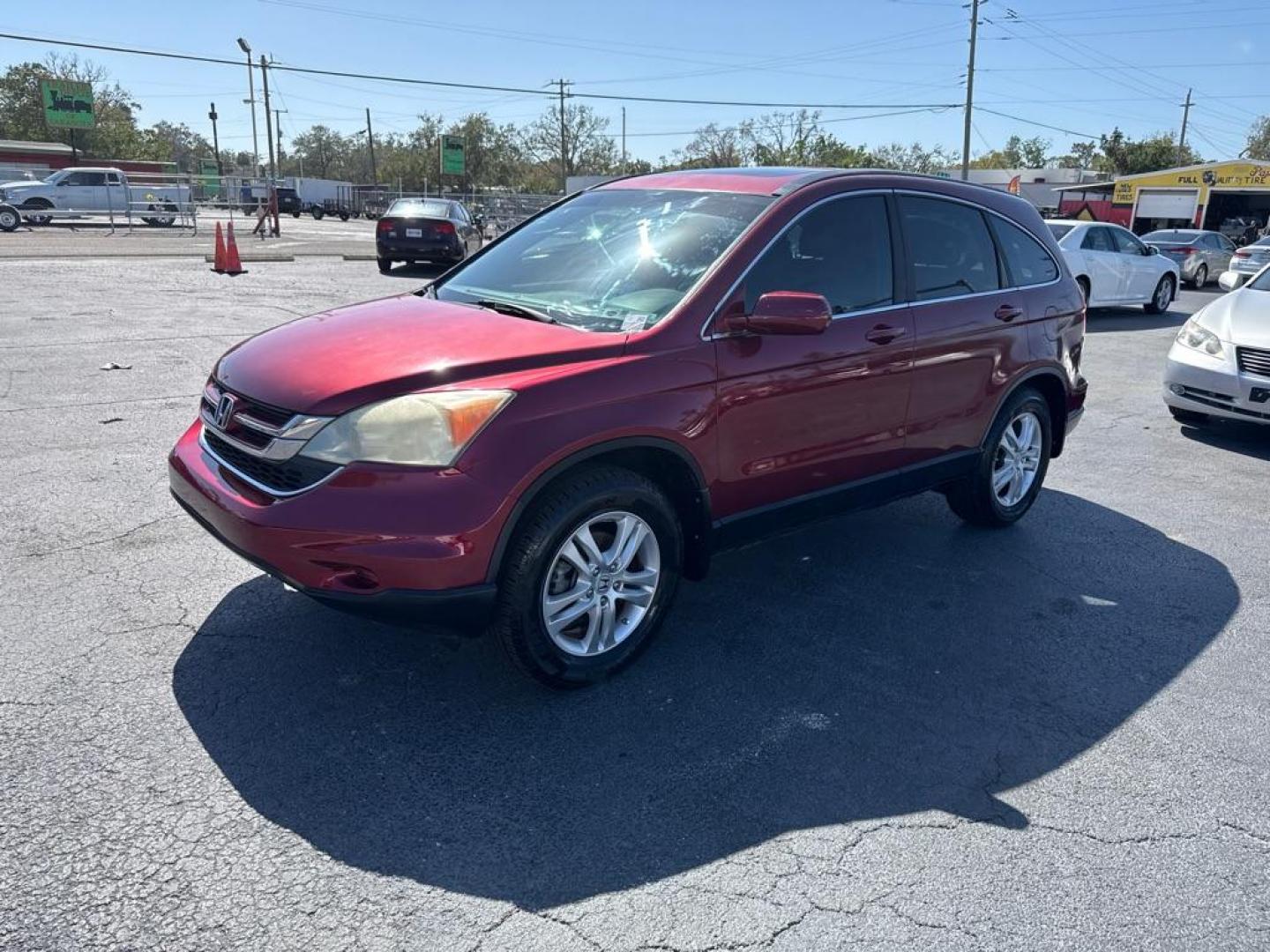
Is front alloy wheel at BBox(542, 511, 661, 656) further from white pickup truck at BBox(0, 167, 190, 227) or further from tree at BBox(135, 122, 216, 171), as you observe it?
tree at BBox(135, 122, 216, 171)

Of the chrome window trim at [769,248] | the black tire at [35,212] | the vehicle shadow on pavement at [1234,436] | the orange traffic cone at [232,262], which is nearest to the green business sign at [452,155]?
the black tire at [35,212]

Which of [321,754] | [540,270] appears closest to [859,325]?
[540,270]

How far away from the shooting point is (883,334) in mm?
4266

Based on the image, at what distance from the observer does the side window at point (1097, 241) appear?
49.0 ft

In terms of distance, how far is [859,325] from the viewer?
164 inches

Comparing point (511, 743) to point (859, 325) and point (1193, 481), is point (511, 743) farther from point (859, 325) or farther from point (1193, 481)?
point (1193, 481)

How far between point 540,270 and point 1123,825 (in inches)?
123

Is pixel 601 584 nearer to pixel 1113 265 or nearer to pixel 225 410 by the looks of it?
pixel 225 410

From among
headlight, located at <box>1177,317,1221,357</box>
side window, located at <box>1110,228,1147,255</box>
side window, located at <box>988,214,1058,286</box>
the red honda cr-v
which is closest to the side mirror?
the red honda cr-v

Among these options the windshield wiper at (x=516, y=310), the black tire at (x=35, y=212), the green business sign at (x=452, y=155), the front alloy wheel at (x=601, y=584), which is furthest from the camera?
the green business sign at (x=452, y=155)

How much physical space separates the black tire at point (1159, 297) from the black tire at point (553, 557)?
53.1ft

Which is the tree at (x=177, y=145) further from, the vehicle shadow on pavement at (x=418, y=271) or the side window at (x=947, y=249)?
the side window at (x=947, y=249)

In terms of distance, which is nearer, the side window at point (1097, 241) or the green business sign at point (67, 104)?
the side window at point (1097, 241)

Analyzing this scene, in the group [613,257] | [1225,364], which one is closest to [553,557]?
[613,257]
